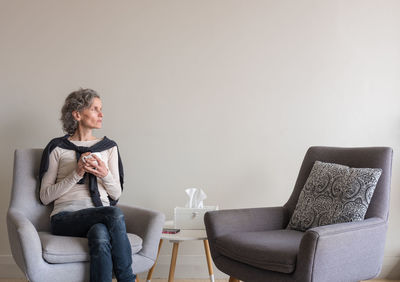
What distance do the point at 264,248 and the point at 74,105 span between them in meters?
1.39

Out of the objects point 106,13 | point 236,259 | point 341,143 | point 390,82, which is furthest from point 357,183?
point 106,13

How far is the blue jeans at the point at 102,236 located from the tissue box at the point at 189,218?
54 cm

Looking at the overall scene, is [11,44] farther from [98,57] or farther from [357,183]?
[357,183]

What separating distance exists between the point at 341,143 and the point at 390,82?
0.56 meters

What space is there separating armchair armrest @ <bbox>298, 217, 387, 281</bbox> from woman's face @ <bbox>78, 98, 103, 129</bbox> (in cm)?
140

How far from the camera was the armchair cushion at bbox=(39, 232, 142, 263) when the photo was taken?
214 cm

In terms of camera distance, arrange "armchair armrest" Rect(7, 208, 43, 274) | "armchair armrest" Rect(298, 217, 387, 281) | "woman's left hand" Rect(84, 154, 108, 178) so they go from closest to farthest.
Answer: "armchair armrest" Rect(298, 217, 387, 281) → "armchair armrest" Rect(7, 208, 43, 274) → "woman's left hand" Rect(84, 154, 108, 178)

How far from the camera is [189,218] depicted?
279 centimetres

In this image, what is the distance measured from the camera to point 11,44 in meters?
3.19

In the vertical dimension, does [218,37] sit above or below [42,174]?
above

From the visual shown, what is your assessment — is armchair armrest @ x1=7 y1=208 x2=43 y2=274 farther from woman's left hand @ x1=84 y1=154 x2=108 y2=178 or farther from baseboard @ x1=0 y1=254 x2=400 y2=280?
baseboard @ x1=0 y1=254 x2=400 y2=280

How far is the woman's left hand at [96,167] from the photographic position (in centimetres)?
248

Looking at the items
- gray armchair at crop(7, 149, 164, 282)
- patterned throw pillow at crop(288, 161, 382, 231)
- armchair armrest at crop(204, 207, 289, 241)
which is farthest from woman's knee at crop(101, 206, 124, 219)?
patterned throw pillow at crop(288, 161, 382, 231)

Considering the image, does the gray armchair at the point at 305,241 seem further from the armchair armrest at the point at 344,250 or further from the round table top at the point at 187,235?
the round table top at the point at 187,235
